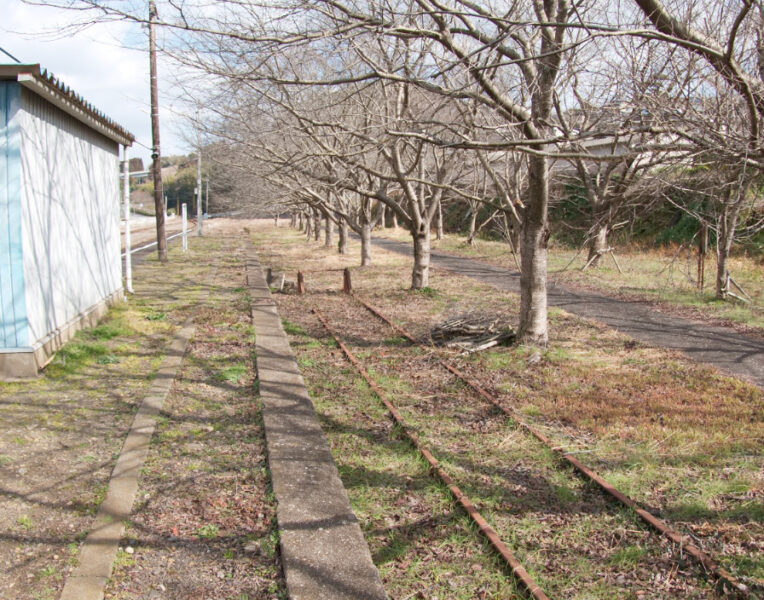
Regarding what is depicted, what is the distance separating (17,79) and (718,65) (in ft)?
22.8

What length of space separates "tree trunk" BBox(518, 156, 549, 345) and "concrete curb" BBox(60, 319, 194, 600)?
5145 mm

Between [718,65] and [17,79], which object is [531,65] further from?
[17,79]

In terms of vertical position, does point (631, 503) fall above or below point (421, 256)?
below

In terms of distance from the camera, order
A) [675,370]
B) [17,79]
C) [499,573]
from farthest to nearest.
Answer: [675,370] → [17,79] → [499,573]

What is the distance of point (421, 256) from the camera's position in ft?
52.6

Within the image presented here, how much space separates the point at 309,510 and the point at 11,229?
518 cm

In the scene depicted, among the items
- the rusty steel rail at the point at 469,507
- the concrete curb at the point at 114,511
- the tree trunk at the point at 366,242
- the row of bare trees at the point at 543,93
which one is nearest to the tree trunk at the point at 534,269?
the row of bare trees at the point at 543,93

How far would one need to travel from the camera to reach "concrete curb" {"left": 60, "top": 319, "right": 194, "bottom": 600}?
367 centimetres

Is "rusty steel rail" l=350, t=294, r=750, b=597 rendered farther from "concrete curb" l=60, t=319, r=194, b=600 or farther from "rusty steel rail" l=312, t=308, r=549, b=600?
"concrete curb" l=60, t=319, r=194, b=600

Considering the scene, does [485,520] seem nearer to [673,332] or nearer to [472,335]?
[472,335]

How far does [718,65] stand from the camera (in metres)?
5.15

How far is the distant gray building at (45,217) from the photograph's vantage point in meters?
7.39

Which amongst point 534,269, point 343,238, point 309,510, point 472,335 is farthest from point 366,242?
point 309,510

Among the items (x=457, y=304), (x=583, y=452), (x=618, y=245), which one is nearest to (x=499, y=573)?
(x=583, y=452)
